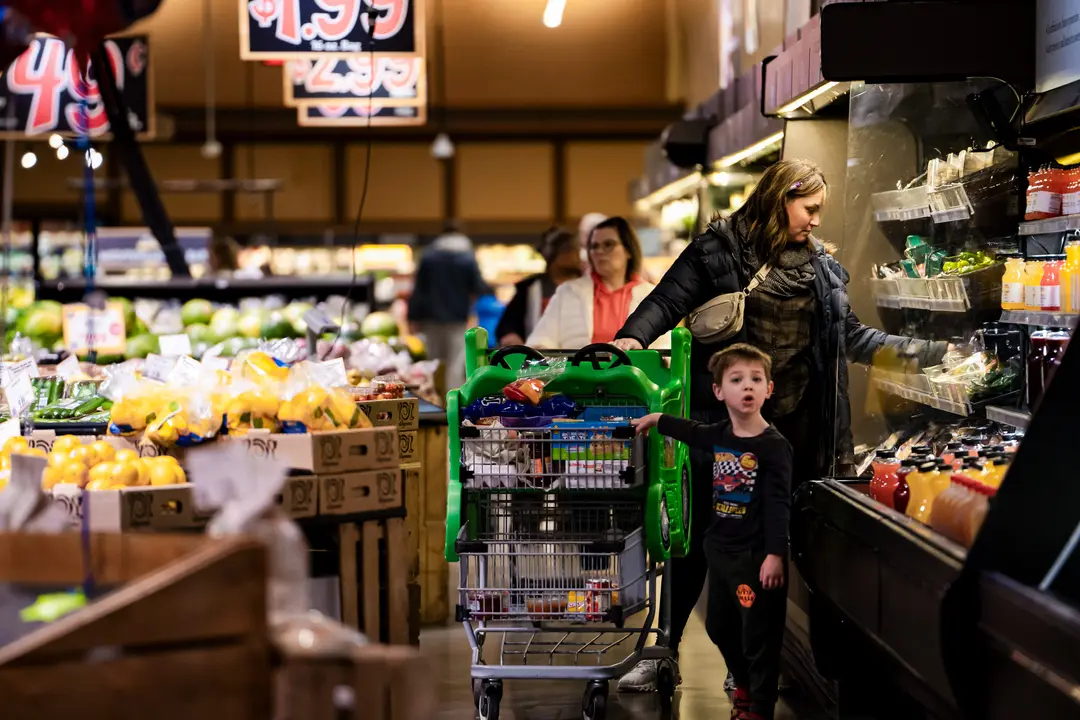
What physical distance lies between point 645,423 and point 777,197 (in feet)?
Result: 3.58

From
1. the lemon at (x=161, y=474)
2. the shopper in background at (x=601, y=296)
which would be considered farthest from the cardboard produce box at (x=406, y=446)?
the shopper in background at (x=601, y=296)

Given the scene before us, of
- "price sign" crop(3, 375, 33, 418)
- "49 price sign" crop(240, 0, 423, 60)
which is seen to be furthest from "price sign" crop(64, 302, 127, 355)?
"price sign" crop(3, 375, 33, 418)

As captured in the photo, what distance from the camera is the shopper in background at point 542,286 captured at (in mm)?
8094

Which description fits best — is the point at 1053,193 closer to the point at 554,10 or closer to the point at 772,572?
the point at 772,572

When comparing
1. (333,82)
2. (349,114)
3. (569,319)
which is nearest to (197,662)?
(569,319)

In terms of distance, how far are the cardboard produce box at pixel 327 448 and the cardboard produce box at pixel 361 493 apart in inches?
0.9

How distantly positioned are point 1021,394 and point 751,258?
1.08 meters

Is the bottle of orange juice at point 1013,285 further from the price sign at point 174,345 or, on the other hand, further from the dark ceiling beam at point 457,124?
the dark ceiling beam at point 457,124

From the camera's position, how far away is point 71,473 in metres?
3.47

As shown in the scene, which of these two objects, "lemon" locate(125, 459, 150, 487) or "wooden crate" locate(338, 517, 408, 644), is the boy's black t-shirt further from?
"lemon" locate(125, 459, 150, 487)

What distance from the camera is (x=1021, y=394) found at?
4.32 meters

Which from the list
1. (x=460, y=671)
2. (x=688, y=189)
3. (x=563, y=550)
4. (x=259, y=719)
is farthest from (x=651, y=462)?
(x=688, y=189)

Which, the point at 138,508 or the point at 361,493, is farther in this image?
the point at 361,493

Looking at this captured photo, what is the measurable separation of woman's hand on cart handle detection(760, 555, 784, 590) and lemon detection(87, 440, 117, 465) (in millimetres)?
1901
